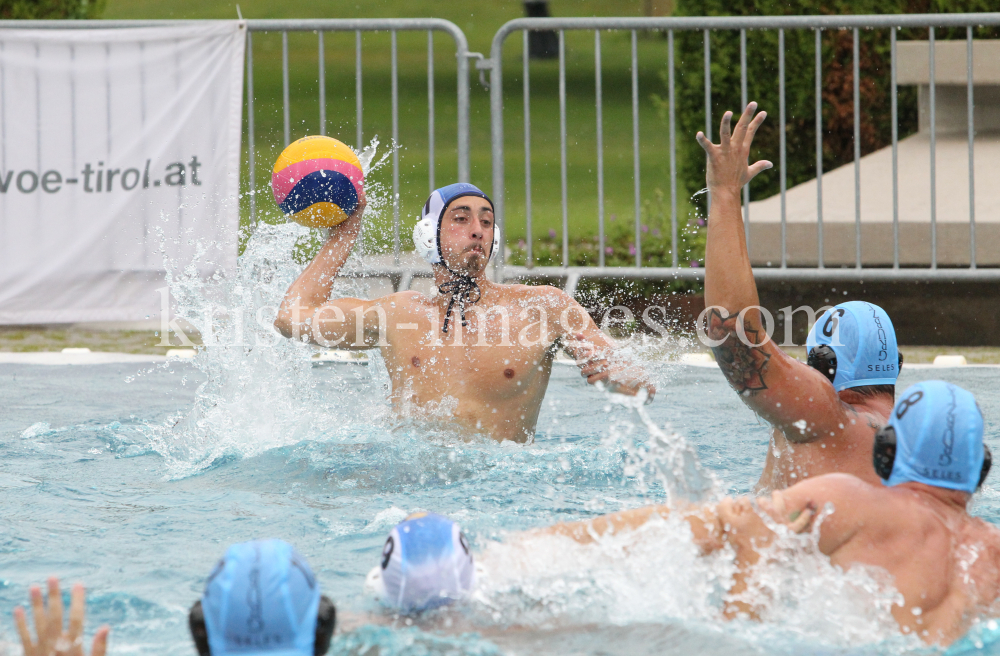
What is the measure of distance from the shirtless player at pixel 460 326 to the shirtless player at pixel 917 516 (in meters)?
1.76

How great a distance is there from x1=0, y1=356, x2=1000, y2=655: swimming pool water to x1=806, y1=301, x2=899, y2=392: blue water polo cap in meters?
0.56

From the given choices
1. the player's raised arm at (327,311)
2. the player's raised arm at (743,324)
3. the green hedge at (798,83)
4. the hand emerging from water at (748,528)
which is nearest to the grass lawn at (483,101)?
the green hedge at (798,83)

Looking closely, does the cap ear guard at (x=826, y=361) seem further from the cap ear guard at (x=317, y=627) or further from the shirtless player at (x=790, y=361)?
the cap ear guard at (x=317, y=627)

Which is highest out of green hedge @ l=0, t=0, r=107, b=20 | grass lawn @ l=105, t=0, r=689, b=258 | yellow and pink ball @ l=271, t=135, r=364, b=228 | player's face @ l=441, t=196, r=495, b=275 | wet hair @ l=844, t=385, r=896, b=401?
grass lawn @ l=105, t=0, r=689, b=258

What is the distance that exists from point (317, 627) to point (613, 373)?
2.02 meters

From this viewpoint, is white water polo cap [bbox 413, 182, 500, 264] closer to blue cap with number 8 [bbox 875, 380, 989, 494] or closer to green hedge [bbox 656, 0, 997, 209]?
blue cap with number 8 [bbox 875, 380, 989, 494]

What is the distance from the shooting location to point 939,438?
106 inches

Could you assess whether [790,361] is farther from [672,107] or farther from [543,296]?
[672,107]

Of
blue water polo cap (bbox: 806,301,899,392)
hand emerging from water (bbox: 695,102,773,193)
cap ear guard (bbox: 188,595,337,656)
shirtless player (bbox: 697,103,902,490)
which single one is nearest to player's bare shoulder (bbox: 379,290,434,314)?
shirtless player (bbox: 697,103,902,490)

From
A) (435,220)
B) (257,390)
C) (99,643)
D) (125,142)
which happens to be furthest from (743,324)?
(125,142)

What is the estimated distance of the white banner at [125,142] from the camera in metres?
7.46

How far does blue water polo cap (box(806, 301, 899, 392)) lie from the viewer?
3.43 m

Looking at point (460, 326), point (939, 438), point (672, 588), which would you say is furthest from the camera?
point (460, 326)

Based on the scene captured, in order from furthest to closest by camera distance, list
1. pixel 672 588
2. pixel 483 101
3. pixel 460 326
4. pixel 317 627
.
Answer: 1. pixel 483 101
2. pixel 460 326
3. pixel 672 588
4. pixel 317 627
